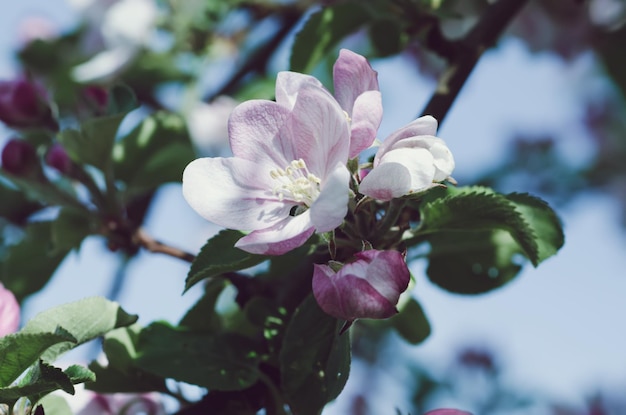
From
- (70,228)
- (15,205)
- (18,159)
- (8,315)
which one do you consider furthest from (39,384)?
(15,205)

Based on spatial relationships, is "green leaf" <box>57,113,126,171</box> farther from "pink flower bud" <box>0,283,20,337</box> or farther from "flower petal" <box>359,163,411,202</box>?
"flower petal" <box>359,163,411,202</box>

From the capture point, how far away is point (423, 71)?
6.36ft

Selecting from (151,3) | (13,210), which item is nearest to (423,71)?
(151,3)

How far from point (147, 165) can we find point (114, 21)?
2.17 feet

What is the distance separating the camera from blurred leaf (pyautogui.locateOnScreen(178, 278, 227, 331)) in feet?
3.04

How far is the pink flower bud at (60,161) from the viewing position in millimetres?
1191

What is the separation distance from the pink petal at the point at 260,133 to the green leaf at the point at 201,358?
0.23m

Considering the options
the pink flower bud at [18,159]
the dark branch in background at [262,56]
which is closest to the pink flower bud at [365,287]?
the pink flower bud at [18,159]

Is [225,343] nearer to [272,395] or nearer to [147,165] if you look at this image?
[272,395]

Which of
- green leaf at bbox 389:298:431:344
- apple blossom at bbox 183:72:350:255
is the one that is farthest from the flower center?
green leaf at bbox 389:298:431:344

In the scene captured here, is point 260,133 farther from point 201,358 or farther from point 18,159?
point 18,159

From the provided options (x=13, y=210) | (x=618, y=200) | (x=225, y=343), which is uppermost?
(x=225, y=343)

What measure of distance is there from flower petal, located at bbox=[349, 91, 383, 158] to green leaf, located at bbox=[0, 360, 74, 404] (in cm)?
29

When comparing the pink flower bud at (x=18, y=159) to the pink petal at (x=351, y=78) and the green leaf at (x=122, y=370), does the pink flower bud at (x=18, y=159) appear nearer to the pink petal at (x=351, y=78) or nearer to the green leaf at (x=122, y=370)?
the green leaf at (x=122, y=370)
